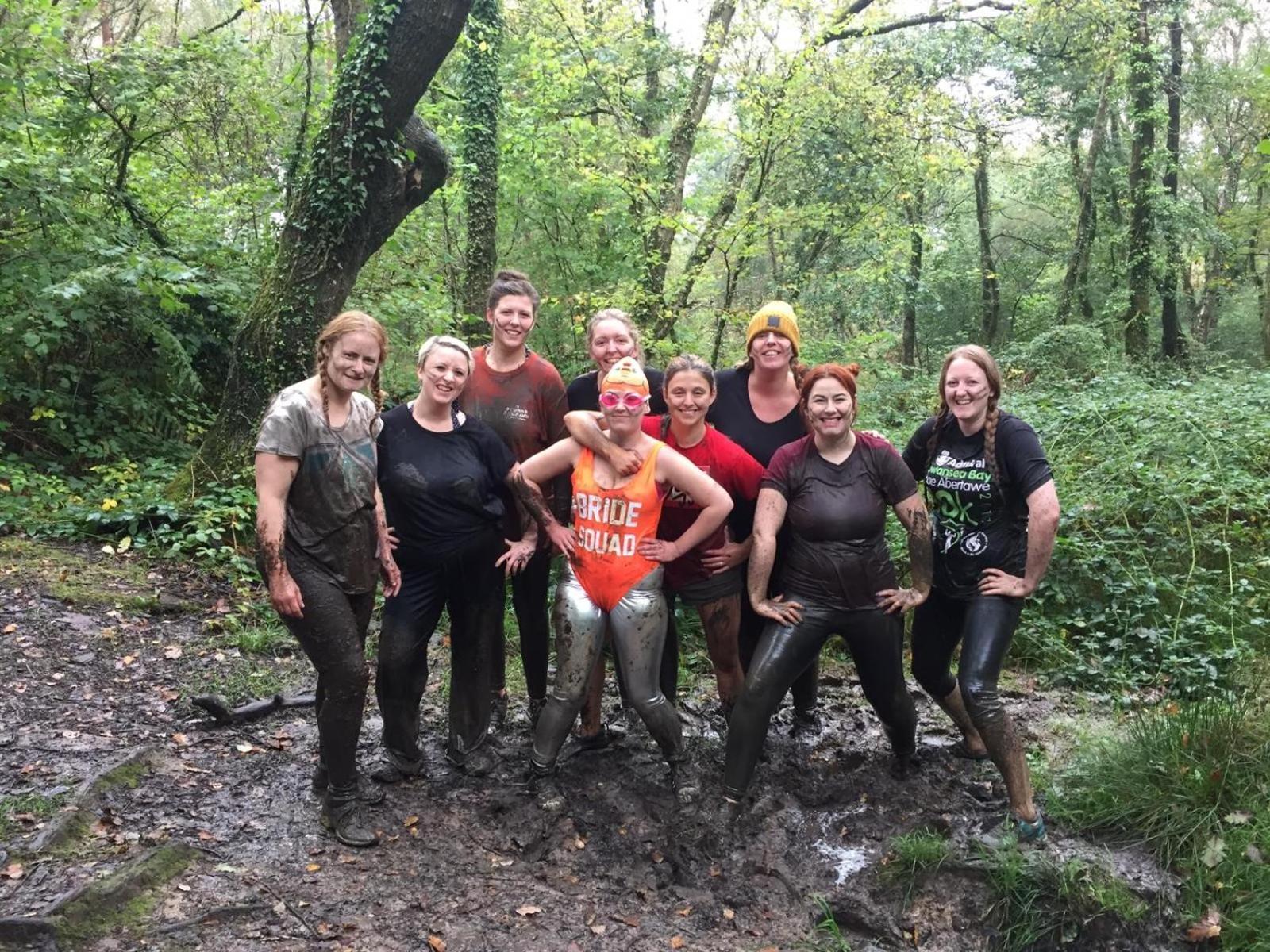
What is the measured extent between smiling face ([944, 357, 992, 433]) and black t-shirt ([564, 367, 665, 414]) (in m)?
1.48

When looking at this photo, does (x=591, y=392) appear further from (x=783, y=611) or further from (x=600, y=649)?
(x=783, y=611)

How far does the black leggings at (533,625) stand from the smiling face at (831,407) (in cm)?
164

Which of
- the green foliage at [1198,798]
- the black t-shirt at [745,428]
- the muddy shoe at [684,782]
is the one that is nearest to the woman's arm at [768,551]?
the black t-shirt at [745,428]

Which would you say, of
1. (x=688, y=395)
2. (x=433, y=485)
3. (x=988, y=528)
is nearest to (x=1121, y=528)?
(x=988, y=528)

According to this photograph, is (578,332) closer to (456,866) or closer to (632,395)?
(632,395)

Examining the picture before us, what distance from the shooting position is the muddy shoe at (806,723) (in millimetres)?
5043

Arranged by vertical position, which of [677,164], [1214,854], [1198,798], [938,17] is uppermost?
[938,17]

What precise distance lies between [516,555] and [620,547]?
0.60 metres

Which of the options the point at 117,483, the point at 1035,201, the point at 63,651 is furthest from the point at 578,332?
the point at 1035,201

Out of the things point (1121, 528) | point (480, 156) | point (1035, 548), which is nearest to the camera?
point (1035, 548)

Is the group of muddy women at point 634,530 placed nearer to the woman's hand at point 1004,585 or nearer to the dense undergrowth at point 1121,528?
the woman's hand at point 1004,585

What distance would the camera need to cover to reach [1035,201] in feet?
76.5

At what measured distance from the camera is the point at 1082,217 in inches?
768

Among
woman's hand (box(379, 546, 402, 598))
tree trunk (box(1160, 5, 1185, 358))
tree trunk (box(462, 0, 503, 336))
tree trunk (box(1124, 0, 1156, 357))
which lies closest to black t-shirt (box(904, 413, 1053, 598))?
woman's hand (box(379, 546, 402, 598))
